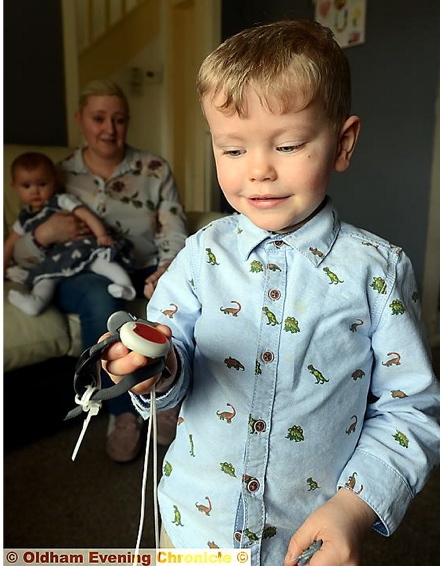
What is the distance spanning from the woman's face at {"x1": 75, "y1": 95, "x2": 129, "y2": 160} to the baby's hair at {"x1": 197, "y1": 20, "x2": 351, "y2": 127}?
1093 mm

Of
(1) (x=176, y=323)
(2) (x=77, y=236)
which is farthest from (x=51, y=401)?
(1) (x=176, y=323)

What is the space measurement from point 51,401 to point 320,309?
1.11 meters

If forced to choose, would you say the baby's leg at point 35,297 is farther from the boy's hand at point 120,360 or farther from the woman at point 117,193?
the boy's hand at point 120,360

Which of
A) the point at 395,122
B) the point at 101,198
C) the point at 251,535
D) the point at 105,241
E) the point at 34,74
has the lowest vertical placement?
the point at 251,535

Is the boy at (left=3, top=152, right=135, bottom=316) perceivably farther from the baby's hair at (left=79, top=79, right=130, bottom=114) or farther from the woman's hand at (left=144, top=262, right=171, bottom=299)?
the baby's hair at (left=79, top=79, right=130, bottom=114)

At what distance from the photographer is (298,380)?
0.50m

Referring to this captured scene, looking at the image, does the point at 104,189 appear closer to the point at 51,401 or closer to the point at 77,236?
the point at 77,236

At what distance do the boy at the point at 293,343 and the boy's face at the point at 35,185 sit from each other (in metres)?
Result: 1.12

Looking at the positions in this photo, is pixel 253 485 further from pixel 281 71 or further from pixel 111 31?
pixel 111 31

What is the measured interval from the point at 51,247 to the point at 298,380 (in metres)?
1.16

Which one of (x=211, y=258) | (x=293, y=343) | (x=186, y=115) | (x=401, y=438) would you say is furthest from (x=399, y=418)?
(x=186, y=115)

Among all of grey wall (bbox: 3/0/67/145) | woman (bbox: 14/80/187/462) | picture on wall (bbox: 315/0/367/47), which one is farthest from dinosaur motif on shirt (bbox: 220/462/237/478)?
grey wall (bbox: 3/0/67/145)

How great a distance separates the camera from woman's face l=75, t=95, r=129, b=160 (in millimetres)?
1522

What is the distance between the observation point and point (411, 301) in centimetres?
51
